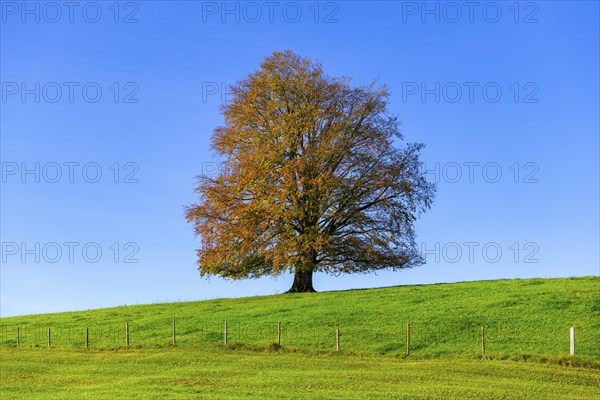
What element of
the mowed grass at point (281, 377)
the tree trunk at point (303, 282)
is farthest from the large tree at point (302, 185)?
the mowed grass at point (281, 377)

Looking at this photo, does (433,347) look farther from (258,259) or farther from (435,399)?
(258,259)

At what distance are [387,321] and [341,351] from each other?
18.5 ft

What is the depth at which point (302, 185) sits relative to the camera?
53000mm

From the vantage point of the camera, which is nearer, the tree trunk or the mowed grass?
the mowed grass

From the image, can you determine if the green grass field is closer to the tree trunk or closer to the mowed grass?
the mowed grass

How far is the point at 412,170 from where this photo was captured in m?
55.8

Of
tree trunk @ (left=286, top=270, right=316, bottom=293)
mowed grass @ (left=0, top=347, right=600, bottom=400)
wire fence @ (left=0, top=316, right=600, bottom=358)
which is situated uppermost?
tree trunk @ (left=286, top=270, right=316, bottom=293)

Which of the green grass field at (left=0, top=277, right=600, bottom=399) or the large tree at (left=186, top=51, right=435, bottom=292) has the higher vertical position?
the large tree at (left=186, top=51, right=435, bottom=292)

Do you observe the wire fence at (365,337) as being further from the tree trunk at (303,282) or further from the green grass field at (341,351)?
the tree trunk at (303,282)

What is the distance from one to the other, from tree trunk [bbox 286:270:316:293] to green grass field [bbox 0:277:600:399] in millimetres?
2812

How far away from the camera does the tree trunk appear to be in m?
54.4

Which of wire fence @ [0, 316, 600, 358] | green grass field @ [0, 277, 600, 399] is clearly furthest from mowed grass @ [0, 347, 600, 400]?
wire fence @ [0, 316, 600, 358]

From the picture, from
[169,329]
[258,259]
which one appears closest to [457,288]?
[258,259]

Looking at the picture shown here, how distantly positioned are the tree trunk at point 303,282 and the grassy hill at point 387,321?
2.47 meters
